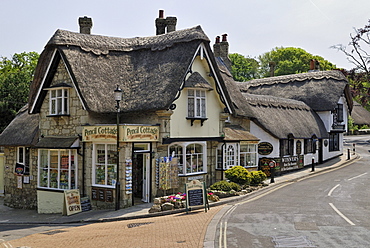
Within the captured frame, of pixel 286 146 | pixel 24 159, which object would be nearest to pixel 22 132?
pixel 24 159

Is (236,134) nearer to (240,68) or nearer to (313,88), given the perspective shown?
(313,88)

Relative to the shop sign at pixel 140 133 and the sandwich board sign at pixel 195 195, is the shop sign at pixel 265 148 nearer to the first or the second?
the shop sign at pixel 140 133

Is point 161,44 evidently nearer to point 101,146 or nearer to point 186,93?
point 186,93

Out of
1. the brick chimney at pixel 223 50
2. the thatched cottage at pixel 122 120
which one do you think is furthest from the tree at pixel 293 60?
the thatched cottage at pixel 122 120

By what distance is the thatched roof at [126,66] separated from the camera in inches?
814

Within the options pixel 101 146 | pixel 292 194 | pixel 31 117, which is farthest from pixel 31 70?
pixel 292 194

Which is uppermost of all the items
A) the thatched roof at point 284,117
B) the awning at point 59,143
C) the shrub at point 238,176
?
the thatched roof at point 284,117

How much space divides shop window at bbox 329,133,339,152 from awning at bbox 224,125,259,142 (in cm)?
1499

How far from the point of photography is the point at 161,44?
23.1 meters

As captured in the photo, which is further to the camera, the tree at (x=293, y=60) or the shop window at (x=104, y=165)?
the tree at (x=293, y=60)

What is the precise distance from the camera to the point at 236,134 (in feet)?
85.1

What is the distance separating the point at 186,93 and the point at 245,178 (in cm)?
545

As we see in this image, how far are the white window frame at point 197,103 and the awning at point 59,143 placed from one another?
601 centimetres

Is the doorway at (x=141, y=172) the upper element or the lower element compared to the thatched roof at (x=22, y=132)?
lower
